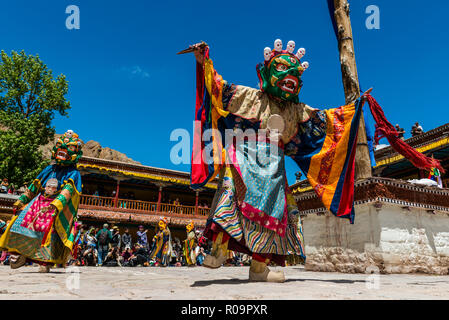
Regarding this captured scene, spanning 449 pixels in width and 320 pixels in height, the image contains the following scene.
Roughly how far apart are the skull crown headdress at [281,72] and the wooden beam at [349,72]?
1711 mm

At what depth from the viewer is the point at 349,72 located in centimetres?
561

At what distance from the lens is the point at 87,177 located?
22.8m

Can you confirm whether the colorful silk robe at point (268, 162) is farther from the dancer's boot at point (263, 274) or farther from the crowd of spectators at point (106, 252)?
the crowd of spectators at point (106, 252)

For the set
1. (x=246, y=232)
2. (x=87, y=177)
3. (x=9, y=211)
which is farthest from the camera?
(x=87, y=177)

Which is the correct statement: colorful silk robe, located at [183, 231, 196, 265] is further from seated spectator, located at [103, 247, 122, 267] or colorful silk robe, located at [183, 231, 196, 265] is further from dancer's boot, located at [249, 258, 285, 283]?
dancer's boot, located at [249, 258, 285, 283]

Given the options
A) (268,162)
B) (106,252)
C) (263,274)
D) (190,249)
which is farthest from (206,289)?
(190,249)

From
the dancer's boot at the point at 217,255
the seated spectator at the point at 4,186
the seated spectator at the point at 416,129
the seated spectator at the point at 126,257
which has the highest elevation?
the seated spectator at the point at 416,129

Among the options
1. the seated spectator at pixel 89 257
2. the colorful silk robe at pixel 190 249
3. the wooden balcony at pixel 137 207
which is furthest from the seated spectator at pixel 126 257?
the wooden balcony at pixel 137 207

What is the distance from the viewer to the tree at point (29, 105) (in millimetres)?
17094

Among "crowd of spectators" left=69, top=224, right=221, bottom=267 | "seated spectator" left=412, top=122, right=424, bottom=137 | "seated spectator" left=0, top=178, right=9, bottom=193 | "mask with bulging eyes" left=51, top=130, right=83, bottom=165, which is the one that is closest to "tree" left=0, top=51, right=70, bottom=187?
"seated spectator" left=0, top=178, right=9, bottom=193

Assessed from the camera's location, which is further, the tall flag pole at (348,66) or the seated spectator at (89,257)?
the seated spectator at (89,257)
